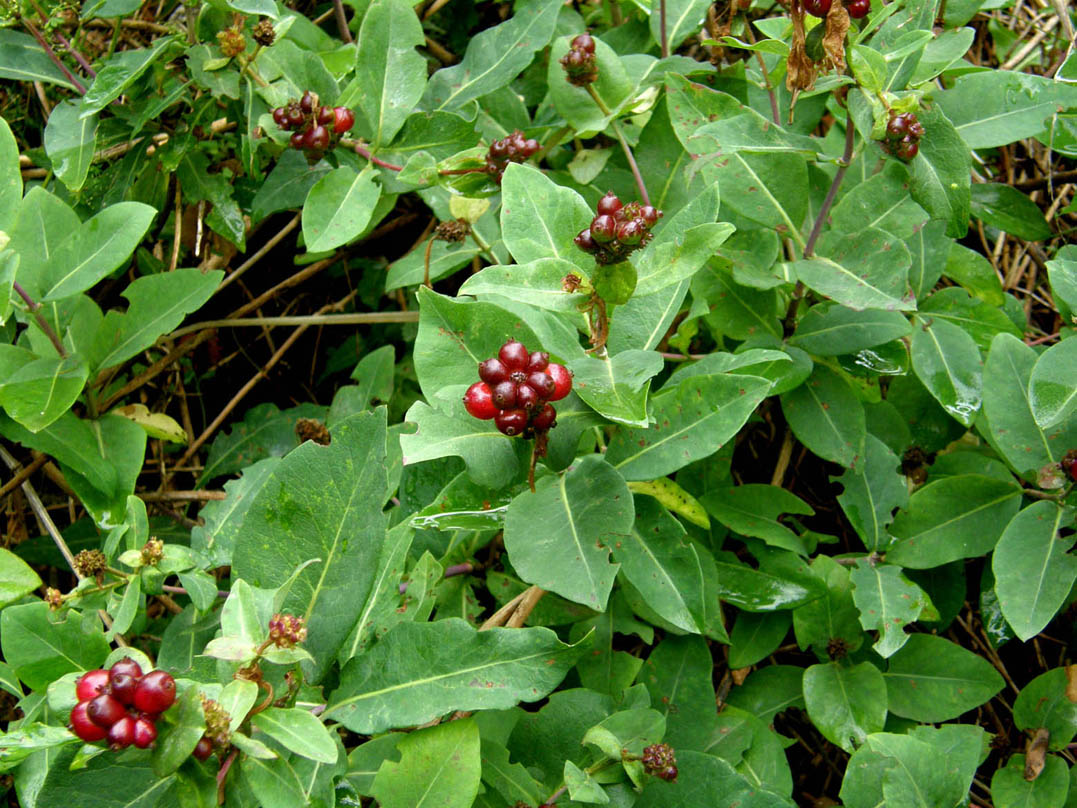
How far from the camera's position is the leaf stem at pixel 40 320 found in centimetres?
200

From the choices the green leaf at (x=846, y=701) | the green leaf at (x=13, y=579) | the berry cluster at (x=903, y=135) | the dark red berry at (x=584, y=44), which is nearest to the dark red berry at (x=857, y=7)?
the berry cluster at (x=903, y=135)

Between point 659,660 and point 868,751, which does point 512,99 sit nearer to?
point 659,660

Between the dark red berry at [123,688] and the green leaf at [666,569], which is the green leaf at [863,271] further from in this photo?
the dark red berry at [123,688]

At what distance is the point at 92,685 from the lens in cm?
120

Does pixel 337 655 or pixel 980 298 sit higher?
pixel 980 298

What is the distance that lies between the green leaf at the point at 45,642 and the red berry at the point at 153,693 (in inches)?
26.0

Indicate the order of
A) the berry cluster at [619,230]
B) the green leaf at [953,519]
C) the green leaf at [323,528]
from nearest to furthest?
1. the berry cluster at [619,230]
2. the green leaf at [323,528]
3. the green leaf at [953,519]

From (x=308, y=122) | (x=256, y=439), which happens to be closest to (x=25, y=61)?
(x=308, y=122)

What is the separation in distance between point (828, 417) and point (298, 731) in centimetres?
133

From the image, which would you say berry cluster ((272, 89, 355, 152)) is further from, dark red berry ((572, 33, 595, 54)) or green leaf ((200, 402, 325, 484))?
green leaf ((200, 402, 325, 484))

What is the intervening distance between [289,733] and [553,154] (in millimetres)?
1678

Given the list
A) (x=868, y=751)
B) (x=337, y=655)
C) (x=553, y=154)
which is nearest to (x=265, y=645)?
(x=337, y=655)

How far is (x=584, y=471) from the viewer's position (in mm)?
1574

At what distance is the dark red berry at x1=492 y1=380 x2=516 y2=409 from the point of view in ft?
4.27
